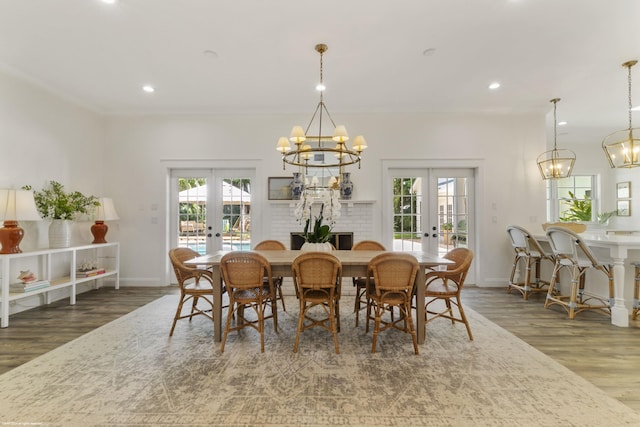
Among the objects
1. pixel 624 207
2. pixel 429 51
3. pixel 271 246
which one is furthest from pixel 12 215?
A: pixel 624 207

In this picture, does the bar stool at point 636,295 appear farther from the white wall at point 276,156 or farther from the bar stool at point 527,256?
the white wall at point 276,156

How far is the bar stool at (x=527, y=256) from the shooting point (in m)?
4.14

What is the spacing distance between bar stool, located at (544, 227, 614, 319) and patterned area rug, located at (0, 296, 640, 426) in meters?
1.32

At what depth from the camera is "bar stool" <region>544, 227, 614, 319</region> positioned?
3.26 metres

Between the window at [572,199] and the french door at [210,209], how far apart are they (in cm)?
654

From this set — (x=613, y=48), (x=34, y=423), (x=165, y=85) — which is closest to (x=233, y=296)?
(x=34, y=423)

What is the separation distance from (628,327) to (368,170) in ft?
11.4

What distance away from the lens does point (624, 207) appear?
6.63 meters

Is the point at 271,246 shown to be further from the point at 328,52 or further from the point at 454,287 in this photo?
the point at 328,52

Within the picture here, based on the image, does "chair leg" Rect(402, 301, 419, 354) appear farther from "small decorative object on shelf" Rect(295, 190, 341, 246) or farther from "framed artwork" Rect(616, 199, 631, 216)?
"framed artwork" Rect(616, 199, 631, 216)

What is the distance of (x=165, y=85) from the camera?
3998mm

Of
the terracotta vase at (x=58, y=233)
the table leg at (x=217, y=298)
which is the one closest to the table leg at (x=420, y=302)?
the table leg at (x=217, y=298)

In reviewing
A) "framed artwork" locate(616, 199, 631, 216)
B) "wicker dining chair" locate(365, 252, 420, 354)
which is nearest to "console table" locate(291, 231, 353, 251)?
"wicker dining chair" locate(365, 252, 420, 354)

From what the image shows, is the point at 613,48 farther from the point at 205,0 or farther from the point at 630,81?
the point at 205,0
